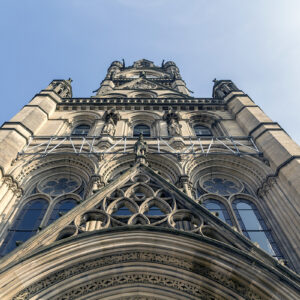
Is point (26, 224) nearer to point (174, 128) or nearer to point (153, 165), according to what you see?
point (153, 165)

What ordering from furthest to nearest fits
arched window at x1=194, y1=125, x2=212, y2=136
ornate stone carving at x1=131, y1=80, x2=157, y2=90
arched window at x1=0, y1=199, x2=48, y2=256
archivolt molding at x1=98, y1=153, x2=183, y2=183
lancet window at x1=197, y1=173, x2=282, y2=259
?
ornate stone carving at x1=131, y1=80, x2=157, y2=90 → arched window at x1=194, y1=125, x2=212, y2=136 → archivolt molding at x1=98, y1=153, x2=183, y2=183 → lancet window at x1=197, y1=173, x2=282, y2=259 → arched window at x1=0, y1=199, x2=48, y2=256

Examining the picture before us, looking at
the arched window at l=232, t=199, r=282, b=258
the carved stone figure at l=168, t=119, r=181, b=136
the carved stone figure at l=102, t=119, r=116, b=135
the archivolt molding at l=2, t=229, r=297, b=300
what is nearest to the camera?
the archivolt molding at l=2, t=229, r=297, b=300

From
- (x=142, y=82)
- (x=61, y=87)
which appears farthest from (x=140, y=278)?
(x=142, y=82)

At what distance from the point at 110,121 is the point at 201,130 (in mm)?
4784

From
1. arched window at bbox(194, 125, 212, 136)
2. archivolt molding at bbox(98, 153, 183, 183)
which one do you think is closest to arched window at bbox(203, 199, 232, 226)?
archivolt molding at bbox(98, 153, 183, 183)

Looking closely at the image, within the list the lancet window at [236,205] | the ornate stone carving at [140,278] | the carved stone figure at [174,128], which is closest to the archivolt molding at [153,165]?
the lancet window at [236,205]

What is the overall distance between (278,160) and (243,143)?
2788 mm

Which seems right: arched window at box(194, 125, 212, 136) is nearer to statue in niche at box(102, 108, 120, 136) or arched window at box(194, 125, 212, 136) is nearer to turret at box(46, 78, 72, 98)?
A: statue in niche at box(102, 108, 120, 136)

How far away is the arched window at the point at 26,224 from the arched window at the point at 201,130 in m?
8.52

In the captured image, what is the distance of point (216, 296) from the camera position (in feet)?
19.3

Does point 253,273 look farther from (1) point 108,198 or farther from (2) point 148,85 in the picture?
(2) point 148,85

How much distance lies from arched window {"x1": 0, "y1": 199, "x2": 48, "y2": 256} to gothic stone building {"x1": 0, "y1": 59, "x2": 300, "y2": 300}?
0.17ft

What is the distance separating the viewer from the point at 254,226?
9.48m

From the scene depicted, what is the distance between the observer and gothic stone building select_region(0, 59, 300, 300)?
5.79m
